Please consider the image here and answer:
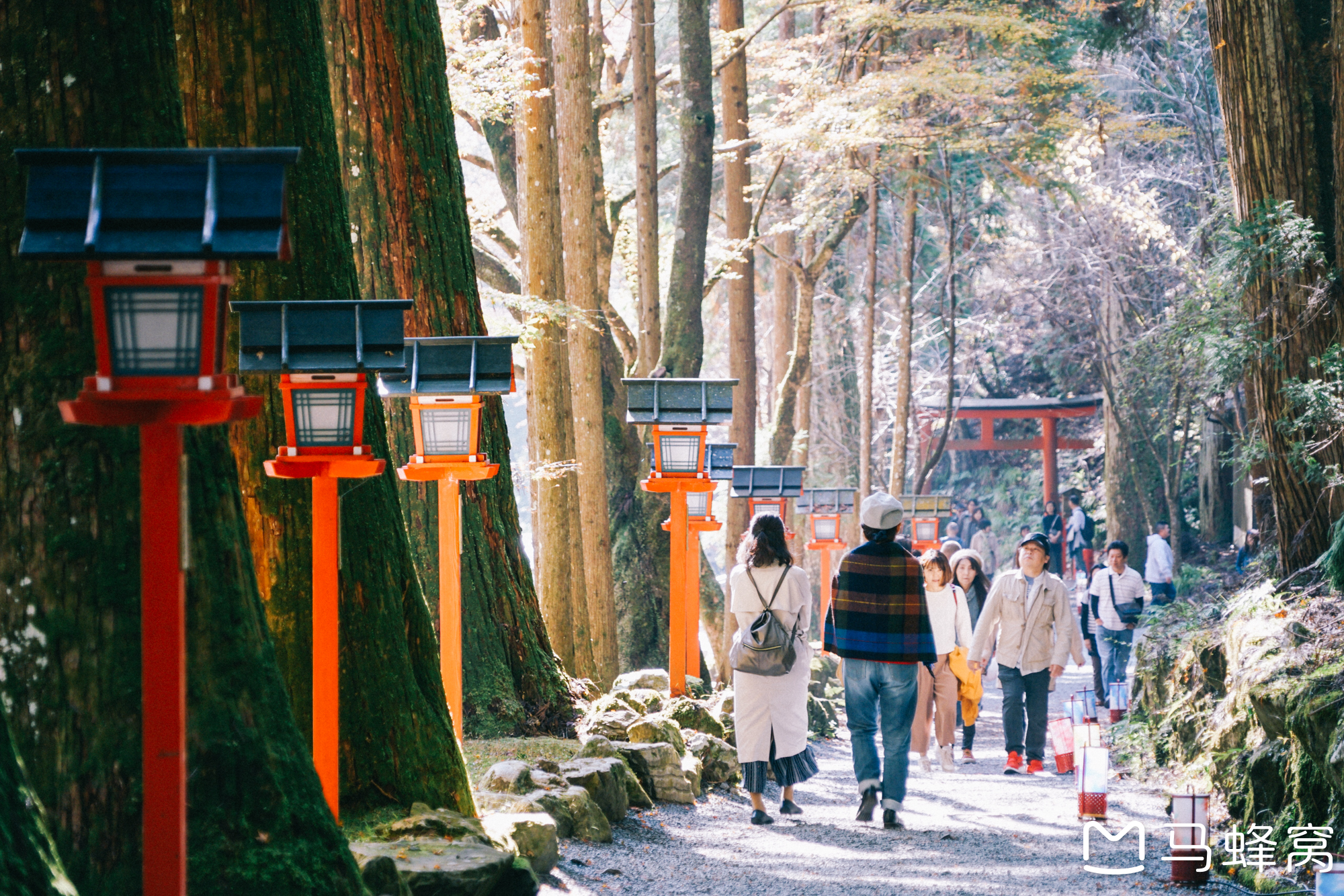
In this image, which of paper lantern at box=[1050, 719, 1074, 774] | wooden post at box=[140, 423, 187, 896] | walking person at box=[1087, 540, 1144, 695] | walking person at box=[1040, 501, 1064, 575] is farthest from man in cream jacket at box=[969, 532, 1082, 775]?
walking person at box=[1040, 501, 1064, 575]

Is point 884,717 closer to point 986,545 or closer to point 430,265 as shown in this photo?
point 430,265

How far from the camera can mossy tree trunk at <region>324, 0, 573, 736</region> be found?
7.16 metres

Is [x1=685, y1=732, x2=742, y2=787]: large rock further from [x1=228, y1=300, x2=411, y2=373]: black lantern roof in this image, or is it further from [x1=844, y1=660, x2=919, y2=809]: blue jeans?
[x1=228, y1=300, x2=411, y2=373]: black lantern roof

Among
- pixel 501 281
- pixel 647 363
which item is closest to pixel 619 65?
pixel 501 281

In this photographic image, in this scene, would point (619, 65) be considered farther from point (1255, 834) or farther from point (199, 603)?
point (199, 603)

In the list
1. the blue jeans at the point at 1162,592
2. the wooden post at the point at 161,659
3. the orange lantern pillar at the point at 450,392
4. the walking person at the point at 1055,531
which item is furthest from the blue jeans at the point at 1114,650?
the wooden post at the point at 161,659

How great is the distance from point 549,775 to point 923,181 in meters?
14.1

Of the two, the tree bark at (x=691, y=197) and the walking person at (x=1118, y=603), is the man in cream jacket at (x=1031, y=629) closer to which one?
the walking person at (x=1118, y=603)

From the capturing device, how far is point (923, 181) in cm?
1834

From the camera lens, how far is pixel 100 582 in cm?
302

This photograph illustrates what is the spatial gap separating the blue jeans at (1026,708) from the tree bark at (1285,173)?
1943mm

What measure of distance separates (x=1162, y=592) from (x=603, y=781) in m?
9.58

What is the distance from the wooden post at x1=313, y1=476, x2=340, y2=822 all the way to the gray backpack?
3.08 meters

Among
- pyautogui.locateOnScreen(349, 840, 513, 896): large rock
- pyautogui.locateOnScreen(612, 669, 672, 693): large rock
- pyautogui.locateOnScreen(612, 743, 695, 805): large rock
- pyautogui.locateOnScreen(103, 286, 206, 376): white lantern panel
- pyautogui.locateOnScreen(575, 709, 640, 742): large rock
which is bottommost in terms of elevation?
pyautogui.locateOnScreen(612, 743, 695, 805): large rock
